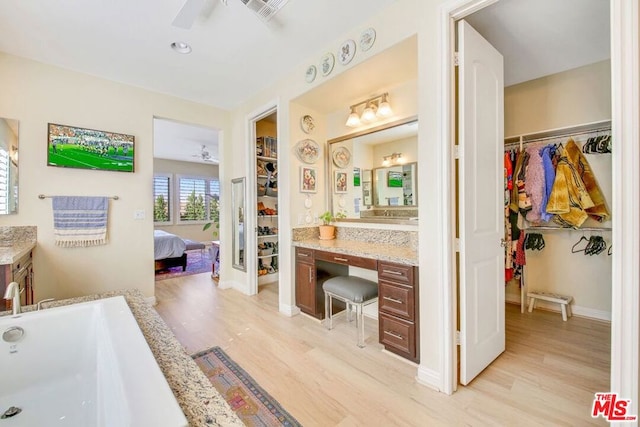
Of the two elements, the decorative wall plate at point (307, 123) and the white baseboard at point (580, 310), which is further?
the decorative wall plate at point (307, 123)

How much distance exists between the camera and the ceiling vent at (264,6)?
1.81 m

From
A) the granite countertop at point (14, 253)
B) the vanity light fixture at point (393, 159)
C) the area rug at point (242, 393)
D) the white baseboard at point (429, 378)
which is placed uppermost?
the vanity light fixture at point (393, 159)

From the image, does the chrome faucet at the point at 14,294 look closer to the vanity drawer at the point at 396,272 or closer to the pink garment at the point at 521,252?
the vanity drawer at the point at 396,272

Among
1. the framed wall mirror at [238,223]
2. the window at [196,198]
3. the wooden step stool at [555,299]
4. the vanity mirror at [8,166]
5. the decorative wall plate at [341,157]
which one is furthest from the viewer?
the window at [196,198]

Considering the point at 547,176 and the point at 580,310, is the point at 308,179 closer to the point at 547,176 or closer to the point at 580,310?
the point at 547,176

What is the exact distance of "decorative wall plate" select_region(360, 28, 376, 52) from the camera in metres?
2.13

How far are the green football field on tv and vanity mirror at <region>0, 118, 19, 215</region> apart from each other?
0.81 feet

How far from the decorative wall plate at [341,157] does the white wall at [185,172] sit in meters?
5.24

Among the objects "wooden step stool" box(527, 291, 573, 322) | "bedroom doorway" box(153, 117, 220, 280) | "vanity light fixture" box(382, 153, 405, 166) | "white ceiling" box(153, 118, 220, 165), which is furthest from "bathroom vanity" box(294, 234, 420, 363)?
"bedroom doorway" box(153, 117, 220, 280)

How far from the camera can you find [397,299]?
80.4 inches

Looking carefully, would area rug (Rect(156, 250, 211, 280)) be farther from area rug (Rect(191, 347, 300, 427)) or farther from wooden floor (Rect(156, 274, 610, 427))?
area rug (Rect(191, 347, 300, 427))

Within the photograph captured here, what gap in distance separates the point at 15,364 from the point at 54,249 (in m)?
1.71

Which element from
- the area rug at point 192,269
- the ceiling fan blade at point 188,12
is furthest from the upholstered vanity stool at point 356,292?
the area rug at point 192,269

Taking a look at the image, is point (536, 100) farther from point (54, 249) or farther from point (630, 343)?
point (54, 249)
